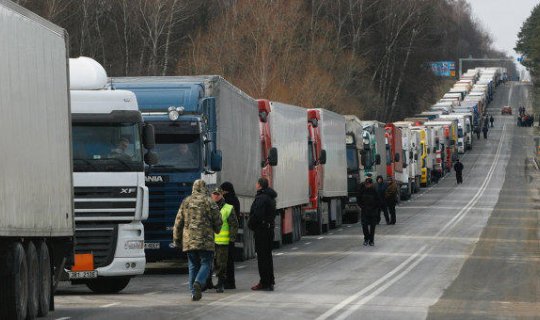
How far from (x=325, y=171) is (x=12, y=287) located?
1091 inches

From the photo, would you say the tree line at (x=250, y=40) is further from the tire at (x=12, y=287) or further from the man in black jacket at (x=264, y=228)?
the tire at (x=12, y=287)

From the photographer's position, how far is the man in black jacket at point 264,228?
2236 centimetres

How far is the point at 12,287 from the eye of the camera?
15727 millimetres

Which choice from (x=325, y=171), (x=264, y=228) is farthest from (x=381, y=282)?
(x=325, y=171)

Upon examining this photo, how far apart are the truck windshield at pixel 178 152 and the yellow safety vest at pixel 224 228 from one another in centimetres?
356

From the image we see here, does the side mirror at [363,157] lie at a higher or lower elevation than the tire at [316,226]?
higher

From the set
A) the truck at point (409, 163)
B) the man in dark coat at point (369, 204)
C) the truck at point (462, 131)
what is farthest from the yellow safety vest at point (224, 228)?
the truck at point (462, 131)

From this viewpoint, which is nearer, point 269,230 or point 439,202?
point 269,230

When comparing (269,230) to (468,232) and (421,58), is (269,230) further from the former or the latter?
(421,58)

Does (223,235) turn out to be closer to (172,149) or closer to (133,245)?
(133,245)

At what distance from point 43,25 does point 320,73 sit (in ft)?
250

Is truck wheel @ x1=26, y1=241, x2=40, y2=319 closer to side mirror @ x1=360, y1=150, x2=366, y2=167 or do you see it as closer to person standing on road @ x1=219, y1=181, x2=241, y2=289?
person standing on road @ x1=219, y1=181, x2=241, y2=289

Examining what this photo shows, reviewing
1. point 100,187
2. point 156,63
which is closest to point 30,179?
point 100,187

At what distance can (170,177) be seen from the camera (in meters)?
25.6
